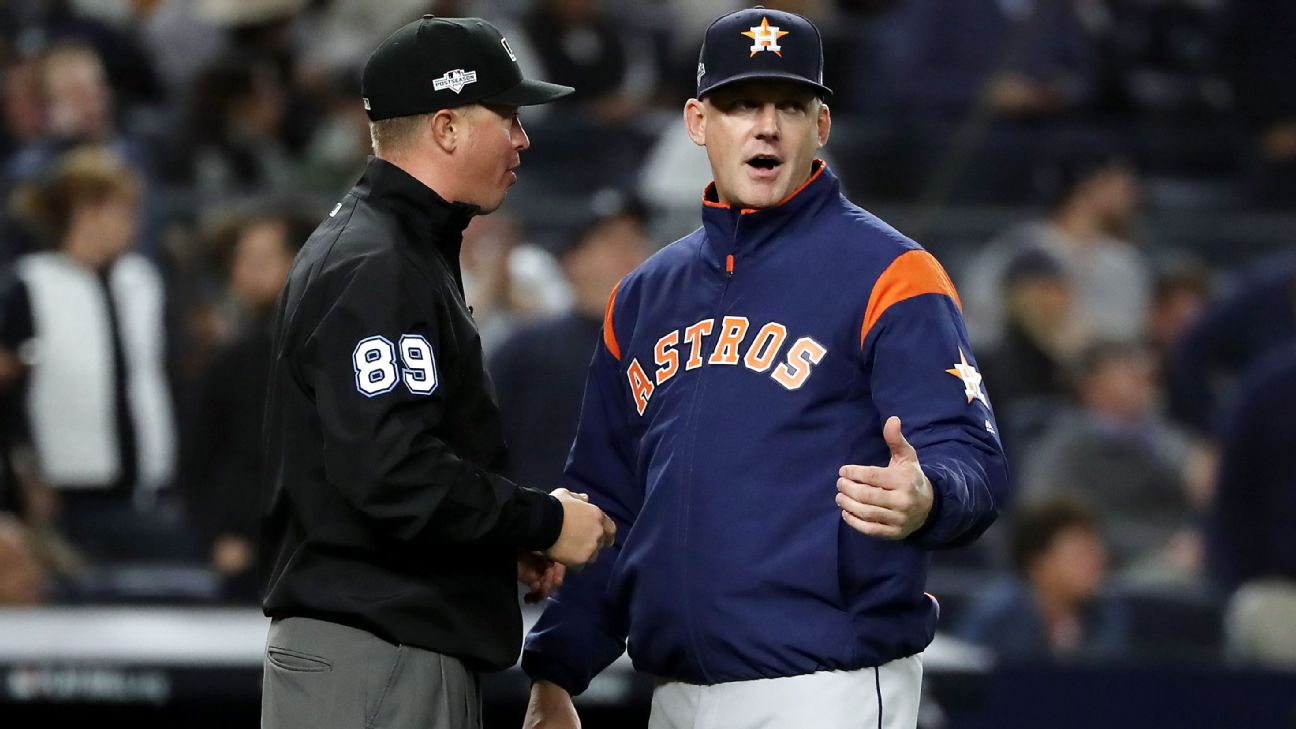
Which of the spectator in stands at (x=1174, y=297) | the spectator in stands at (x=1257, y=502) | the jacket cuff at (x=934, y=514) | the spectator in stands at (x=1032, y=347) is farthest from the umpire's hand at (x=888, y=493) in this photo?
the spectator in stands at (x=1174, y=297)

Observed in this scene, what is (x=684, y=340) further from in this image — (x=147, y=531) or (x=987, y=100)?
(x=987, y=100)

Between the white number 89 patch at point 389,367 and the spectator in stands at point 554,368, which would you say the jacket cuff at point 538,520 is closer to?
the white number 89 patch at point 389,367

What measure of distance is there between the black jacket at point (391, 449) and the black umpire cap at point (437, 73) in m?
0.11

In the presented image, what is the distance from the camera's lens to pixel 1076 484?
6.90m

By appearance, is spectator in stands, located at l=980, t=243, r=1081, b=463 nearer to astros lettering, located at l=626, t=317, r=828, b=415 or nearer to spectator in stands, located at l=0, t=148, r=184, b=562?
spectator in stands, located at l=0, t=148, r=184, b=562

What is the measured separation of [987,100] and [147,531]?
160 inches

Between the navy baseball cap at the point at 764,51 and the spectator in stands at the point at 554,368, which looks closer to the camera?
the navy baseball cap at the point at 764,51

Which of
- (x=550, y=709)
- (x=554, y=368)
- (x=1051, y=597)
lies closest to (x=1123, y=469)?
(x=1051, y=597)

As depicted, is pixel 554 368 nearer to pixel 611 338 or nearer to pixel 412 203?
pixel 611 338

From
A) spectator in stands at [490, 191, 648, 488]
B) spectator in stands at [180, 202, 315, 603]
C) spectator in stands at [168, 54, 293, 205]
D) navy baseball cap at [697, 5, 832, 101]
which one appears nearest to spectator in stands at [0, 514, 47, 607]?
spectator in stands at [180, 202, 315, 603]

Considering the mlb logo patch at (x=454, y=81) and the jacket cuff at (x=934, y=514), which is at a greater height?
the mlb logo patch at (x=454, y=81)

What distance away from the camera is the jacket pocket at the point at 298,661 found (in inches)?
118

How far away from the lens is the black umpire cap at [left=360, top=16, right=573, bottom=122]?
122 inches

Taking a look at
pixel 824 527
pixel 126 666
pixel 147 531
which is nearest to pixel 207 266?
pixel 147 531
